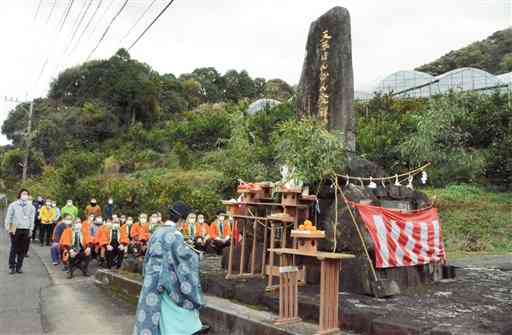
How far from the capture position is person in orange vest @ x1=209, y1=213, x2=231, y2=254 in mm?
12758

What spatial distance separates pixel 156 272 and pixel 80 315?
3759mm

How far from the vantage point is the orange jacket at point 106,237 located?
11617 millimetres

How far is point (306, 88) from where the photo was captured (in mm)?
8977

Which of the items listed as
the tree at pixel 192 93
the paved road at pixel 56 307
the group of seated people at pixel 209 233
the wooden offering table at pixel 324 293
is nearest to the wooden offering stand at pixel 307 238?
the wooden offering table at pixel 324 293

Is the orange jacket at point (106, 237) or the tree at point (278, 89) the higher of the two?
the tree at point (278, 89)

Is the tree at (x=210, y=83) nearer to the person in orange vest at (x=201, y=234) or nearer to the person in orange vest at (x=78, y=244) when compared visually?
the person in orange vest at (x=201, y=234)

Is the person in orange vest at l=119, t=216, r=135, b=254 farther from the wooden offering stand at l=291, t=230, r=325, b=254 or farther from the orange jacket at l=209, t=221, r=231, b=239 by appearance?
the wooden offering stand at l=291, t=230, r=325, b=254

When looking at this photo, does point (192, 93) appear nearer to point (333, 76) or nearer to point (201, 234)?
point (201, 234)

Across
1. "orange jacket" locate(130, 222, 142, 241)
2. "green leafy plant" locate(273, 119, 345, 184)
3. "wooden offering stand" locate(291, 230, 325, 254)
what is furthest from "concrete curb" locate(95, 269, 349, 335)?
"orange jacket" locate(130, 222, 142, 241)

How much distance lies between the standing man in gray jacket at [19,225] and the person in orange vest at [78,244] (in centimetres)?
88

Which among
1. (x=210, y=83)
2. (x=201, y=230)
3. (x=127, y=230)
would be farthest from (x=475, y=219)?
(x=210, y=83)

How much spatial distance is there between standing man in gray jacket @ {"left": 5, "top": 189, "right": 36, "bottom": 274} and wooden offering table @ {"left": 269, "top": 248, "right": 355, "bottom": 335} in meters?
7.39

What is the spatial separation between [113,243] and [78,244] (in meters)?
0.91

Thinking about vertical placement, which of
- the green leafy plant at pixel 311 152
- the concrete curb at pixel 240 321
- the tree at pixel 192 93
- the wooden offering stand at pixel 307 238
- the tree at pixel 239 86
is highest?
the tree at pixel 239 86
